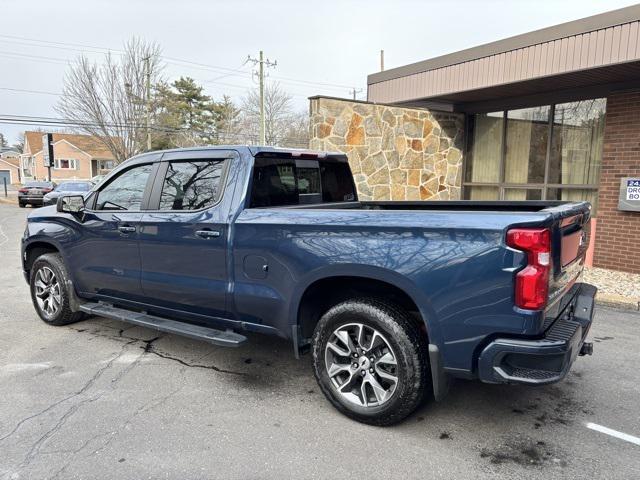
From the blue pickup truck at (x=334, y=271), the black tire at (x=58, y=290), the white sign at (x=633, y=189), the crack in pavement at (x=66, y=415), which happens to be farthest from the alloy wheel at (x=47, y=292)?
the white sign at (x=633, y=189)

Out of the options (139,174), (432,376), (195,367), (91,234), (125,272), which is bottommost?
(195,367)

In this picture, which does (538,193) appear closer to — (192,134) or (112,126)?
(112,126)

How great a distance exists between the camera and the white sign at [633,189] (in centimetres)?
782

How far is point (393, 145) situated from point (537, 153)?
2.86m

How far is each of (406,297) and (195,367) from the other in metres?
2.08

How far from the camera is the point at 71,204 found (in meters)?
4.89

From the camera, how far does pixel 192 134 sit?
136 feet

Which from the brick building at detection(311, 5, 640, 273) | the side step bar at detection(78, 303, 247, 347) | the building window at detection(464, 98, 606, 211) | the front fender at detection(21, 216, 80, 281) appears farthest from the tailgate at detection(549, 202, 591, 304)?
the building window at detection(464, 98, 606, 211)

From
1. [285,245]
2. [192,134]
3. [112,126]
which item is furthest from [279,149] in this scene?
[192,134]

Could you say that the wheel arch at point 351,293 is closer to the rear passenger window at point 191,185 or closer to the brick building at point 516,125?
the rear passenger window at point 191,185

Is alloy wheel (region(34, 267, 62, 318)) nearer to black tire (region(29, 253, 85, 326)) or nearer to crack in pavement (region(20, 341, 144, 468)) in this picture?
black tire (region(29, 253, 85, 326))

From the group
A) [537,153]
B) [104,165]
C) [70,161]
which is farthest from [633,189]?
[104,165]

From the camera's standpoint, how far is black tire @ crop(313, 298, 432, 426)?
122 inches

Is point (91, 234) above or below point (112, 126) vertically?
below
